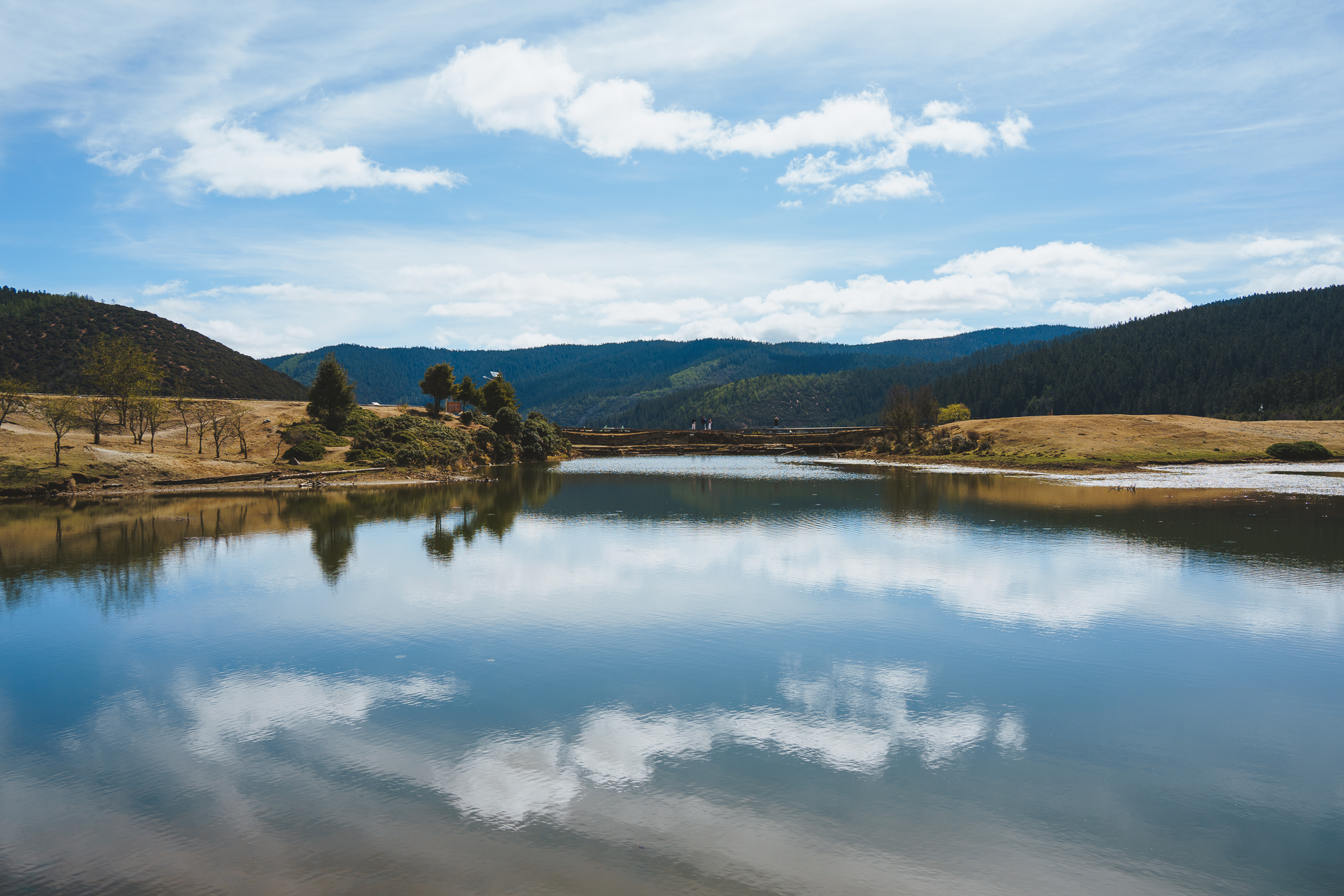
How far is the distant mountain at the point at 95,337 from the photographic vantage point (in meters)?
144

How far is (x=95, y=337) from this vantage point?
153 meters

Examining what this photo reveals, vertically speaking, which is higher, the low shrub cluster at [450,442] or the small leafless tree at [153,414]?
the small leafless tree at [153,414]

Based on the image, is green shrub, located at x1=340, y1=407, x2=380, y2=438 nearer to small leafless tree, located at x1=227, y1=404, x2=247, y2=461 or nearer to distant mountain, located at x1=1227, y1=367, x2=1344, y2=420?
small leafless tree, located at x1=227, y1=404, x2=247, y2=461

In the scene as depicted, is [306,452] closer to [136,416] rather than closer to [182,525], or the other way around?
[136,416]

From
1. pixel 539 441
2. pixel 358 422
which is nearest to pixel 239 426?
pixel 358 422

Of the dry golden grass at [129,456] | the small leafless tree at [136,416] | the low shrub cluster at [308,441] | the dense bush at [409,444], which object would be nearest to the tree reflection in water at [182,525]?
the dry golden grass at [129,456]

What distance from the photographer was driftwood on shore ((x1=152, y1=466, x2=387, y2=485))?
66.2m

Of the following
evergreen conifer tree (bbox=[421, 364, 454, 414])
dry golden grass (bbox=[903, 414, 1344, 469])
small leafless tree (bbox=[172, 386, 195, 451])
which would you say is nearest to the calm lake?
small leafless tree (bbox=[172, 386, 195, 451])

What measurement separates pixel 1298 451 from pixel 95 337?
203 m

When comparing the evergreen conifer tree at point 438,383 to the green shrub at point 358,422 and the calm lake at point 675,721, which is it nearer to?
the green shrub at point 358,422

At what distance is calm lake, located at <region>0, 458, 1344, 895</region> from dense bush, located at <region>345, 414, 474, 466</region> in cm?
4608

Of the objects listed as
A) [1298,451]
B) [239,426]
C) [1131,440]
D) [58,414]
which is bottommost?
[1298,451]

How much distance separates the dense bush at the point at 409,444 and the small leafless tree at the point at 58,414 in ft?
76.9

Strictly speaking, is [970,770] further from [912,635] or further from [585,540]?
[585,540]
